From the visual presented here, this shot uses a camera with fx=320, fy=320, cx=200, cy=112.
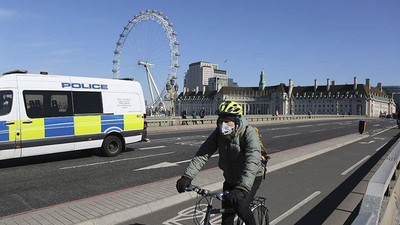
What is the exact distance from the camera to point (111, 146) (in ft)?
39.3

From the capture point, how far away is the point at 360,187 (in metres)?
7.77

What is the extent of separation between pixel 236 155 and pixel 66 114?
8622 millimetres

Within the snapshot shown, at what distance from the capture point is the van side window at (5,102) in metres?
9.19

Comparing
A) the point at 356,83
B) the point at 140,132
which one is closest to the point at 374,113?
the point at 356,83

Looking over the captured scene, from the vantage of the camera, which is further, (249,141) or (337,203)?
(337,203)

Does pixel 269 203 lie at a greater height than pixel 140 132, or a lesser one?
lesser

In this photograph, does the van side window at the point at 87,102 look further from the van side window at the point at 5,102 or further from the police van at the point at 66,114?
the van side window at the point at 5,102

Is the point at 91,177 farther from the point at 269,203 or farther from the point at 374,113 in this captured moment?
the point at 374,113

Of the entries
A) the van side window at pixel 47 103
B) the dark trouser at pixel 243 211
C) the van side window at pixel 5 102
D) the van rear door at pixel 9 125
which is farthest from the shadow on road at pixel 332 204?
the van side window at pixel 5 102


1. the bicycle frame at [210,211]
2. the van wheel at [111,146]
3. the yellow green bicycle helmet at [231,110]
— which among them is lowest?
the van wheel at [111,146]

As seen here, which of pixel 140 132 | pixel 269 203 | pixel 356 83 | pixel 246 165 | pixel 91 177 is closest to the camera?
pixel 246 165

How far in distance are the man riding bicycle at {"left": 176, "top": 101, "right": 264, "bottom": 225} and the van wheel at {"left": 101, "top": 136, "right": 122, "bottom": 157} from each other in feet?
28.9

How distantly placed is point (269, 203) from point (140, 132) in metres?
7.46

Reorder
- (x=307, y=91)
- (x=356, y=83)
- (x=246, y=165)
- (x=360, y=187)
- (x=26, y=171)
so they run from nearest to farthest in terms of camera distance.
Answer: (x=246, y=165) < (x=360, y=187) < (x=26, y=171) < (x=356, y=83) < (x=307, y=91)
